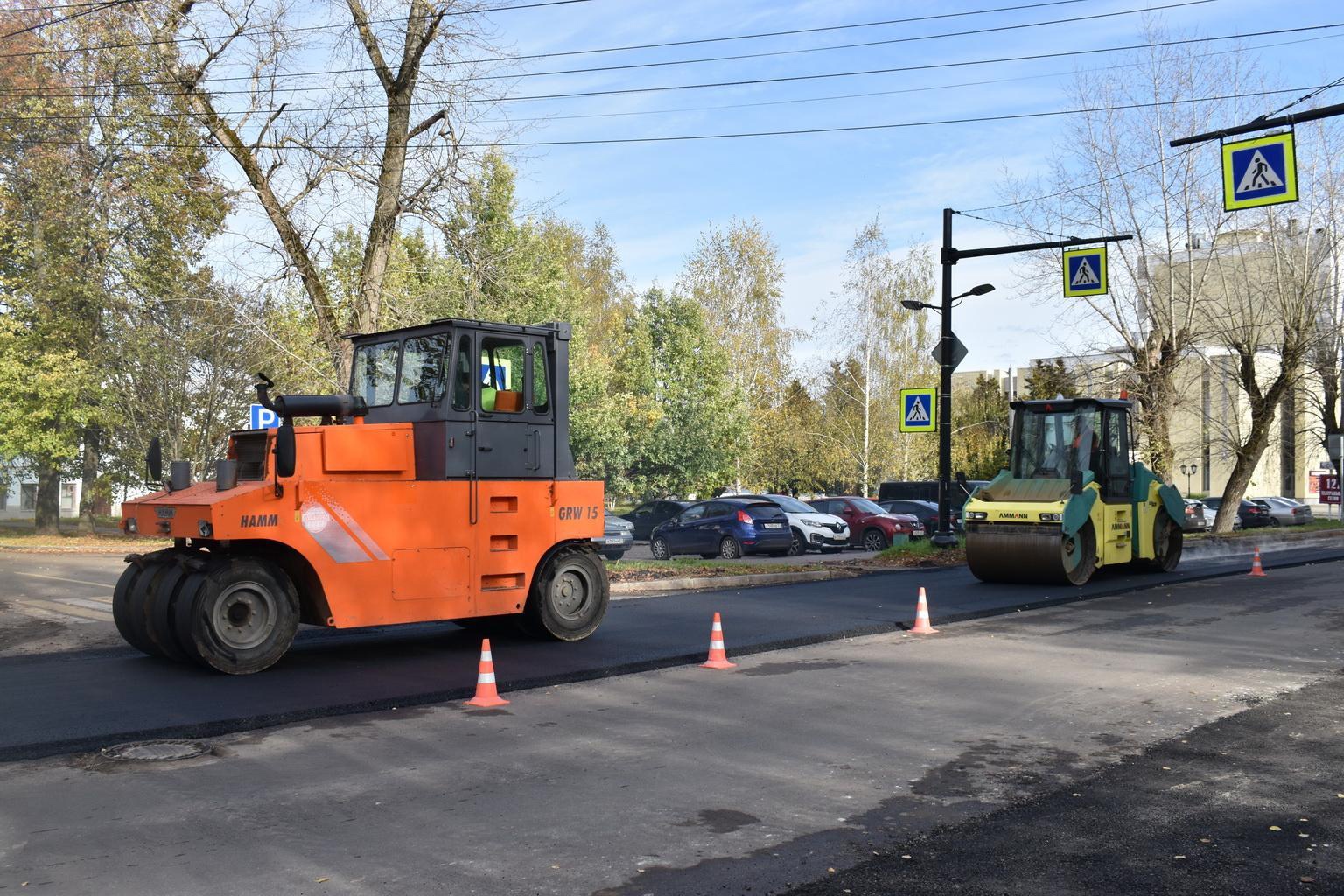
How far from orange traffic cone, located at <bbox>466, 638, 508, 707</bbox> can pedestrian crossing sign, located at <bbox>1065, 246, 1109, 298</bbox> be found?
51.8 feet

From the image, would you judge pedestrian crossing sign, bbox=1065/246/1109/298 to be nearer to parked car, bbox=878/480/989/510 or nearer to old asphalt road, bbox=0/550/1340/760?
old asphalt road, bbox=0/550/1340/760

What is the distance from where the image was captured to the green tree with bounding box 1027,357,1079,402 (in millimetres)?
32844

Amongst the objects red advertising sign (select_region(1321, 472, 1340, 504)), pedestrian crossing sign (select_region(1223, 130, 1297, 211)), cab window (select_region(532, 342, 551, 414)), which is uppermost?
pedestrian crossing sign (select_region(1223, 130, 1297, 211))

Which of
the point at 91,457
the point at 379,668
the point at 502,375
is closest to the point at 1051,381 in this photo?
the point at 91,457

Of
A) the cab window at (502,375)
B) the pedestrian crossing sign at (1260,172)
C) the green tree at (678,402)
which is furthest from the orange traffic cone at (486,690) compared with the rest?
the green tree at (678,402)

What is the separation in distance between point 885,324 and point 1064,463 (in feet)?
114

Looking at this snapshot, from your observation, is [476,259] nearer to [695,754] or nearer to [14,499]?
[695,754]

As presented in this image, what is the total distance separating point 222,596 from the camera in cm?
980

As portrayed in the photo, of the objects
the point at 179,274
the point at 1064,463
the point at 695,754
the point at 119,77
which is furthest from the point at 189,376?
the point at 695,754

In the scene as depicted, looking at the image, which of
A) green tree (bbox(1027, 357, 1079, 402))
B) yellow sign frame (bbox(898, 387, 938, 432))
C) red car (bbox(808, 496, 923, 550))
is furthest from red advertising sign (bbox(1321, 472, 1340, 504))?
yellow sign frame (bbox(898, 387, 938, 432))

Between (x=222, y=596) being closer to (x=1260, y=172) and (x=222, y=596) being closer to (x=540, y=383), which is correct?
(x=540, y=383)

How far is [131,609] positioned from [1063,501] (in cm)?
1315

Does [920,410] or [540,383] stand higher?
[920,410]

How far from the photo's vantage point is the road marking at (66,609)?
14.8m
